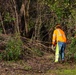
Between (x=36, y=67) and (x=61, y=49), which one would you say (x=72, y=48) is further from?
(x=36, y=67)

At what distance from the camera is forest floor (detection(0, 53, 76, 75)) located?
1209 centimetres

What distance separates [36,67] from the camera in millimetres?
13250

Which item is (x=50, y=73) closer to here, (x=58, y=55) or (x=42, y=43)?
(x=58, y=55)

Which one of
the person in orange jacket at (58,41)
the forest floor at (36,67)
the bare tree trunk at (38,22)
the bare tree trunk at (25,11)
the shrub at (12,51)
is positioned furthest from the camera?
the bare tree trunk at (25,11)

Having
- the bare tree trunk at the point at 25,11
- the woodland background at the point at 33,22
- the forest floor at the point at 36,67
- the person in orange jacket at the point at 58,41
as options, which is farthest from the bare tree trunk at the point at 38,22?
the person in orange jacket at the point at 58,41

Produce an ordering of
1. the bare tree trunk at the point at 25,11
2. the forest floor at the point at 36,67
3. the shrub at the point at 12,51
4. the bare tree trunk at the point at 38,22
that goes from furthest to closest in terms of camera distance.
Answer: the bare tree trunk at the point at 25,11
the bare tree trunk at the point at 38,22
the shrub at the point at 12,51
the forest floor at the point at 36,67

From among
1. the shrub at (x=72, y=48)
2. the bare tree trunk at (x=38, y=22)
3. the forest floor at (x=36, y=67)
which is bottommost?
the forest floor at (x=36, y=67)

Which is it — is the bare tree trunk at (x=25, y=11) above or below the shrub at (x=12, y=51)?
above

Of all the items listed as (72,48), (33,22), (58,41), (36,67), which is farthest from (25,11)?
(36,67)

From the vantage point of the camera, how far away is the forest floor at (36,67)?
1209cm

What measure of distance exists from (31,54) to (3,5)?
4.63 metres

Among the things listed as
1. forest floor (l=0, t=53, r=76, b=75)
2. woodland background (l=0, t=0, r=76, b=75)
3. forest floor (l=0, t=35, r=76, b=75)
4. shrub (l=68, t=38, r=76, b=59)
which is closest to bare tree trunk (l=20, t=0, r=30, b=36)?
woodland background (l=0, t=0, r=76, b=75)

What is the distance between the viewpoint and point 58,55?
49.5 ft

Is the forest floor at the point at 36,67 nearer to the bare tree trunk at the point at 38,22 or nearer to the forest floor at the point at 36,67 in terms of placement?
the forest floor at the point at 36,67
